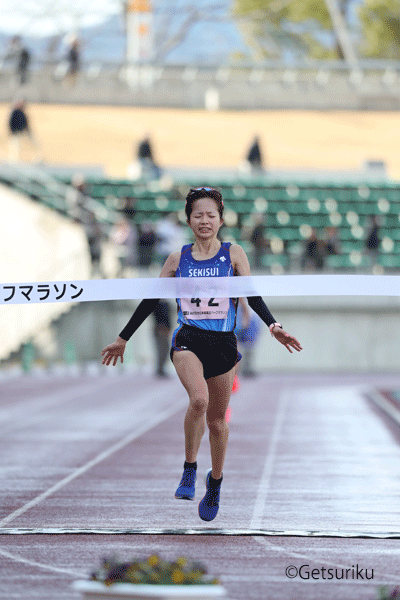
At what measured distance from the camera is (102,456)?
484 inches

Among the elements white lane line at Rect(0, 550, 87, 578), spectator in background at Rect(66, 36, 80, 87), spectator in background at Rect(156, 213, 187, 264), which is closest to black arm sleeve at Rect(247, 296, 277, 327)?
white lane line at Rect(0, 550, 87, 578)

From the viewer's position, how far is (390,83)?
56.6 metres

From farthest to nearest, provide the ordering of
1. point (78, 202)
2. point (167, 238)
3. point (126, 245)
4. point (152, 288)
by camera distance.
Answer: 1. point (78, 202)
2. point (126, 245)
3. point (167, 238)
4. point (152, 288)

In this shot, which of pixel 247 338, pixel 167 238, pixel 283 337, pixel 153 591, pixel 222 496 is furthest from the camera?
pixel 167 238

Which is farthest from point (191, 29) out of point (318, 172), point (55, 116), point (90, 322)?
point (90, 322)

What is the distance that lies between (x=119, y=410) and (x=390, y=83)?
136 ft

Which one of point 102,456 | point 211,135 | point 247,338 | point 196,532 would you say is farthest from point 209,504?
point 211,135

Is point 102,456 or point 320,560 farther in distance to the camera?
point 102,456

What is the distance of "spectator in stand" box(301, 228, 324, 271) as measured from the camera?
98.2ft

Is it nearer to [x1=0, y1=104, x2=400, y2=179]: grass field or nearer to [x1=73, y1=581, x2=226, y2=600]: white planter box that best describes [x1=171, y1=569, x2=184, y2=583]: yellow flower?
[x1=73, y1=581, x2=226, y2=600]: white planter box

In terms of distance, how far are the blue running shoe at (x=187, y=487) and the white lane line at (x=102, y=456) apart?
1.28 meters

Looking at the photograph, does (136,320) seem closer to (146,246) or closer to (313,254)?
(146,246)

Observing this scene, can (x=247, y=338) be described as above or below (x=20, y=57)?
below

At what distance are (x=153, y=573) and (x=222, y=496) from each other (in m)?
4.57
